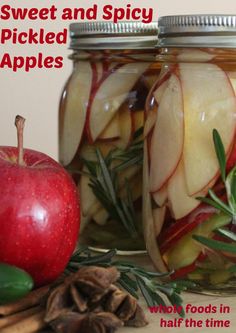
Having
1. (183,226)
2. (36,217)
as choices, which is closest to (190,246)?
(183,226)

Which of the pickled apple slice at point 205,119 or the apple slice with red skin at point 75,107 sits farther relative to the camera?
the apple slice with red skin at point 75,107

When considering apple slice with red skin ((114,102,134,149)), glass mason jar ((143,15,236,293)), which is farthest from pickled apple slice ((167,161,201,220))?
apple slice with red skin ((114,102,134,149))

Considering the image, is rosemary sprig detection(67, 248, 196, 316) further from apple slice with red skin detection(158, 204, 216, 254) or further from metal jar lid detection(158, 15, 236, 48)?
metal jar lid detection(158, 15, 236, 48)

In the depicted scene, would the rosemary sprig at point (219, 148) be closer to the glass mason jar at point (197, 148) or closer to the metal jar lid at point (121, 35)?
the glass mason jar at point (197, 148)

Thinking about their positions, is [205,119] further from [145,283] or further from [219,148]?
[145,283]

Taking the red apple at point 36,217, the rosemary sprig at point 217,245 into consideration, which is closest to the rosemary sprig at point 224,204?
the rosemary sprig at point 217,245

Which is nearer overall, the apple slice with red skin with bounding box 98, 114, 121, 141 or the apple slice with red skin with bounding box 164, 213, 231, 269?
the apple slice with red skin with bounding box 164, 213, 231, 269
